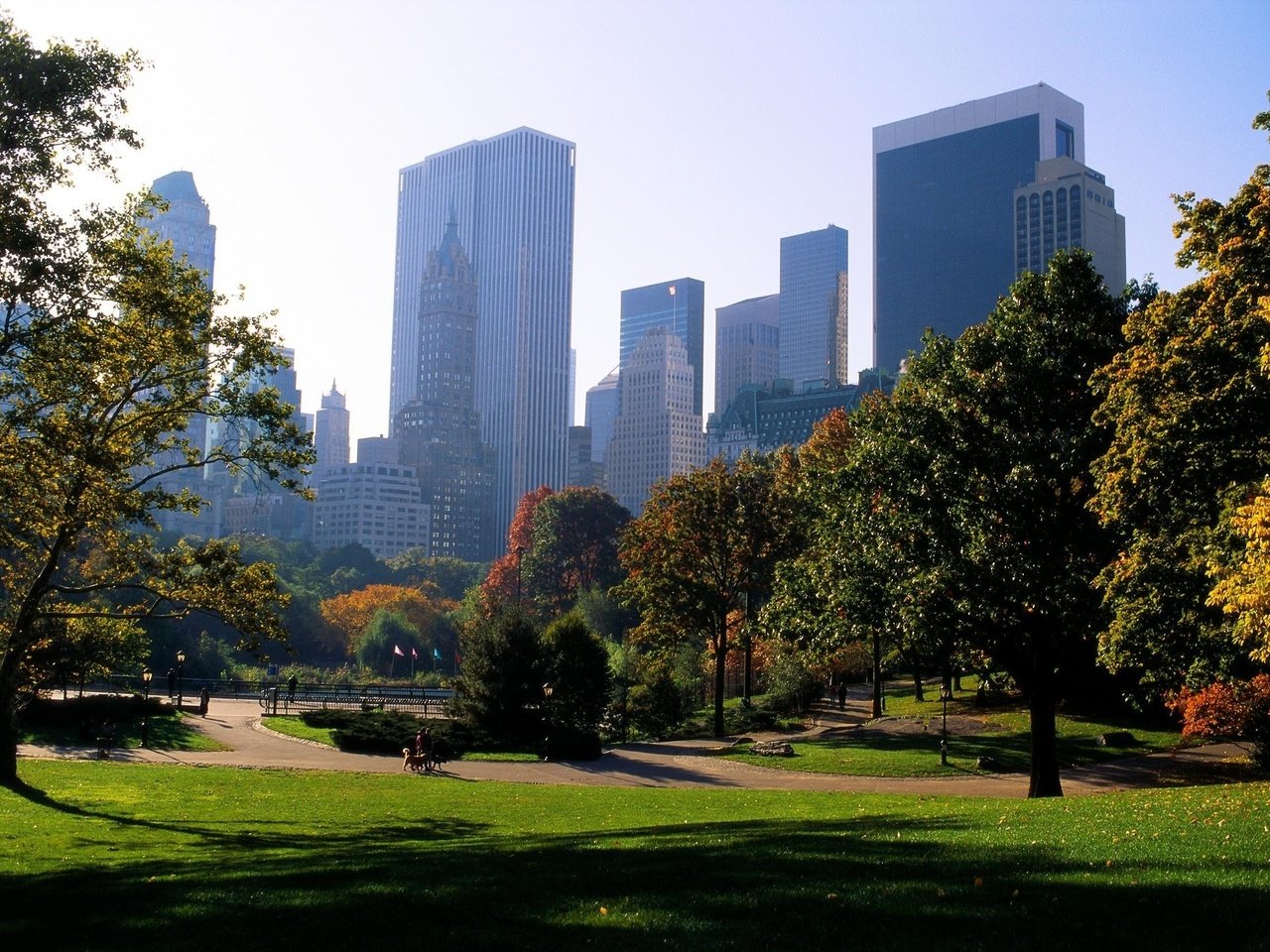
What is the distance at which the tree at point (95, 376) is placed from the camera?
1884cm

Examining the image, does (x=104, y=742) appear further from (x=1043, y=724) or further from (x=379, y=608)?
(x=379, y=608)

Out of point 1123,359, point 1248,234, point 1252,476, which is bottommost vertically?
point 1252,476

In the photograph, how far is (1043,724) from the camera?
27156mm

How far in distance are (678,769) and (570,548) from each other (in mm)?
75811

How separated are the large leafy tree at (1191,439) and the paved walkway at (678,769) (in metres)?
8.24

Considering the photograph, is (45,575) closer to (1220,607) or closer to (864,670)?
(1220,607)

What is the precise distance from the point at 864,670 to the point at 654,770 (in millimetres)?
34854

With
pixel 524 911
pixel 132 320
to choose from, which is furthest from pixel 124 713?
pixel 524 911

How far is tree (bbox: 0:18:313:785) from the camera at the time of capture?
1884 cm

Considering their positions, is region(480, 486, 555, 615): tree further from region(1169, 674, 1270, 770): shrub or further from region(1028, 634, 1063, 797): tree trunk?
region(1028, 634, 1063, 797): tree trunk

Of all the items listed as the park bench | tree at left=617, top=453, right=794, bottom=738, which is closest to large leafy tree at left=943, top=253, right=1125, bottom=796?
tree at left=617, top=453, right=794, bottom=738

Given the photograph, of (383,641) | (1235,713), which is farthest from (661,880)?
(383,641)

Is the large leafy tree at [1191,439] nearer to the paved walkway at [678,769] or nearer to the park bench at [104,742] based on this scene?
the paved walkway at [678,769]

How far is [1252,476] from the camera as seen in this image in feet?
68.9
